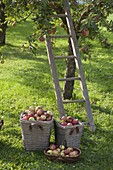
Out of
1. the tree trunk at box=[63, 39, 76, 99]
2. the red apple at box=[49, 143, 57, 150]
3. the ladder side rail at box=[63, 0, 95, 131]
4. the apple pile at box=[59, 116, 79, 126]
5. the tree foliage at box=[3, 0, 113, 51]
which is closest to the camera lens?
the red apple at box=[49, 143, 57, 150]

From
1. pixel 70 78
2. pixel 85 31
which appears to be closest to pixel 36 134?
pixel 70 78

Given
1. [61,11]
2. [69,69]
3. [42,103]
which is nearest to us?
[61,11]

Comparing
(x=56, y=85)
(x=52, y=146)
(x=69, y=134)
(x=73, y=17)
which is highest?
(x=73, y=17)

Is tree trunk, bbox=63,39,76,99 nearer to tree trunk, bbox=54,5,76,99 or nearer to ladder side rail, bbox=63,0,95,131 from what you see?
tree trunk, bbox=54,5,76,99

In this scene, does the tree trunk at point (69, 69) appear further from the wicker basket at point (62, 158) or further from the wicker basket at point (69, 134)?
the wicker basket at point (62, 158)

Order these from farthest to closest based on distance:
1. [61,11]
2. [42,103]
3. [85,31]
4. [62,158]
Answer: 1. [42,103]
2. [61,11]
3. [85,31]
4. [62,158]

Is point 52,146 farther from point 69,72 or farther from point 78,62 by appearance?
point 69,72

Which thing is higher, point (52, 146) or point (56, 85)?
point (56, 85)

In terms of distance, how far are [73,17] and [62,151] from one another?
3.07m

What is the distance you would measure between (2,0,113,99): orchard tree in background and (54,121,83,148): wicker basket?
130 cm

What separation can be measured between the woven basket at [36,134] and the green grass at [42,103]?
0.40ft

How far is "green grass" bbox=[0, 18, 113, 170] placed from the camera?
186 inches

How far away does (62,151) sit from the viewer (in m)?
4.70

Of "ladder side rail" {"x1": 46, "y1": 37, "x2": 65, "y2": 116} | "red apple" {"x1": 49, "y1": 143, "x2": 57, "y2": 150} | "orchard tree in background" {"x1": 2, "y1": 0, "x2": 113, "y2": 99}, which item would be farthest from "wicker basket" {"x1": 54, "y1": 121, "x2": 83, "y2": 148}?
"orchard tree in background" {"x1": 2, "y1": 0, "x2": 113, "y2": 99}
